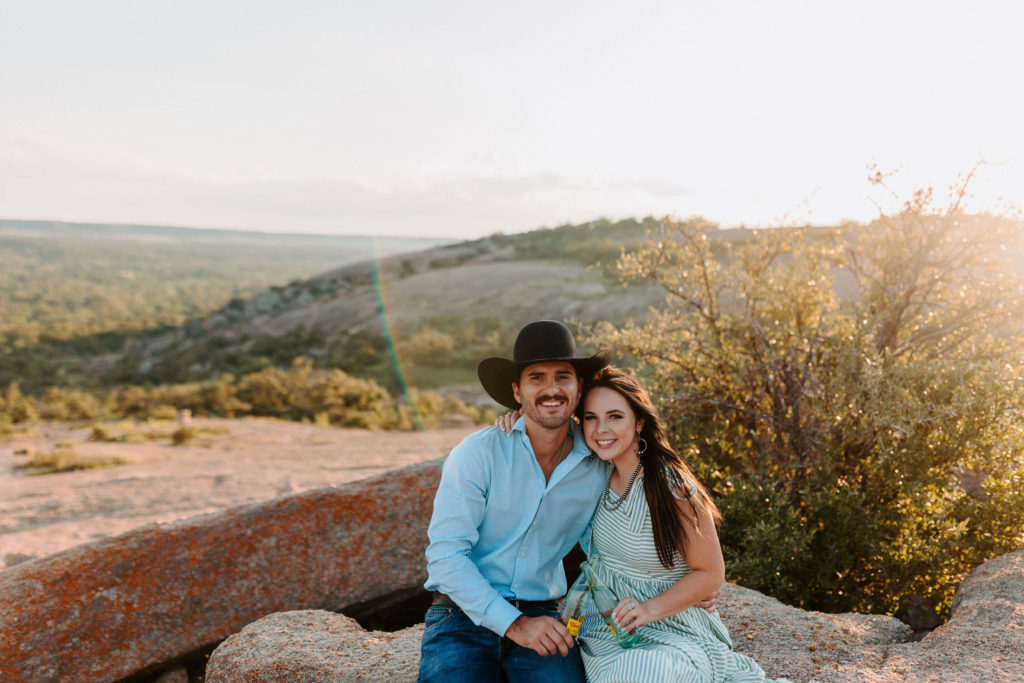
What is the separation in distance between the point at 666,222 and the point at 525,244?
50.2 metres

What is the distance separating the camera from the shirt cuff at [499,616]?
3.54 metres

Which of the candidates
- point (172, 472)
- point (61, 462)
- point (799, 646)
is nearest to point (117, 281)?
point (61, 462)

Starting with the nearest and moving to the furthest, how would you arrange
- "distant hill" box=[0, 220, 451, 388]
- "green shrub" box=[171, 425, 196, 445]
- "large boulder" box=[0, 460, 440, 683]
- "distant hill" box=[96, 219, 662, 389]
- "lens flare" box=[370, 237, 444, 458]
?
"large boulder" box=[0, 460, 440, 683] < "green shrub" box=[171, 425, 196, 445] < "lens flare" box=[370, 237, 444, 458] < "distant hill" box=[96, 219, 662, 389] < "distant hill" box=[0, 220, 451, 388]

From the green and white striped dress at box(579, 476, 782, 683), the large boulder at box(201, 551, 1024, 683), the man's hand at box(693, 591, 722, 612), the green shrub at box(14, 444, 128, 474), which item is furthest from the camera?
the green shrub at box(14, 444, 128, 474)

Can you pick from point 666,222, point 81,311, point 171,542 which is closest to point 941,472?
point 666,222

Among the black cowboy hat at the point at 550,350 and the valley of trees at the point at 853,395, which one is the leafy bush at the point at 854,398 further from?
the black cowboy hat at the point at 550,350

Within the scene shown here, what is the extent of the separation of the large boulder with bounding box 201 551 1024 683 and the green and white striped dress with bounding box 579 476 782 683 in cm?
65

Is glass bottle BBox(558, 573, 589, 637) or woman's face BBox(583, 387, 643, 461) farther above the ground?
woman's face BBox(583, 387, 643, 461)

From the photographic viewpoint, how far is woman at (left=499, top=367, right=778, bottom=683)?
11.2 ft

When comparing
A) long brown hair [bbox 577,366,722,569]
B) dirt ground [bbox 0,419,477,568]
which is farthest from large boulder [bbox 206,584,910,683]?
dirt ground [bbox 0,419,477,568]

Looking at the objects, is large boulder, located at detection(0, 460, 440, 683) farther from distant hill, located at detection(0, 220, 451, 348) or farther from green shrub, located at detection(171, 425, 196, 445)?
distant hill, located at detection(0, 220, 451, 348)

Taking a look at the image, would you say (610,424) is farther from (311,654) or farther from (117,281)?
(117,281)

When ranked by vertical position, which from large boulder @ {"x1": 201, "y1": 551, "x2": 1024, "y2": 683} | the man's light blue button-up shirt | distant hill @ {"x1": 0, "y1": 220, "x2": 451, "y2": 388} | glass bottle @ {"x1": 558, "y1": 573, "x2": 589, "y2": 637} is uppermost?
the man's light blue button-up shirt

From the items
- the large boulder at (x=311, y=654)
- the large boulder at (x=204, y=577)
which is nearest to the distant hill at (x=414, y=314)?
the large boulder at (x=204, y=577)
